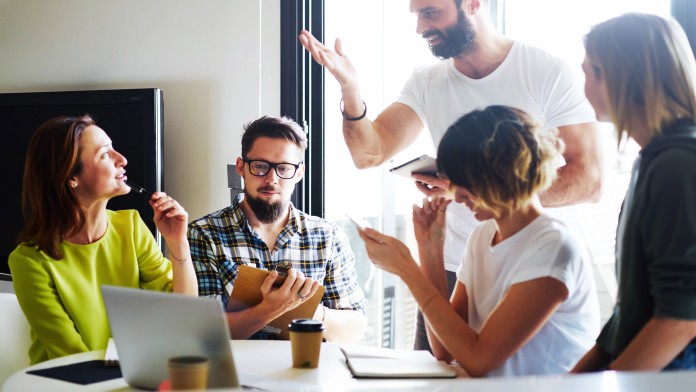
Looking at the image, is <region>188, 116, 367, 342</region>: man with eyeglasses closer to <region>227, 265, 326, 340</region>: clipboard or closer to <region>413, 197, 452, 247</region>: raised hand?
<region>227, 265, 326, 340</region>: clipboard

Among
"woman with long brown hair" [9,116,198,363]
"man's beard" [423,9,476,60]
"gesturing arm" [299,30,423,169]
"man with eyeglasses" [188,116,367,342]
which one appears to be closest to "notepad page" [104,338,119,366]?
"woman with long brown hair" [9,116,198,363]

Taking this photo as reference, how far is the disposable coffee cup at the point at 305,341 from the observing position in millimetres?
635

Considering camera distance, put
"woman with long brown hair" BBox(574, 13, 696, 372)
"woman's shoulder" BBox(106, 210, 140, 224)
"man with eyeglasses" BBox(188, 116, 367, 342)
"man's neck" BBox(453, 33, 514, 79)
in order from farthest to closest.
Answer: "woman's shoulder" BBox(106, 210, 140, 224) → "man with eyeglasses" BBox(188, 116, 367, 342) → "man's neck" BBox(453, 33, 514, 79) → "woman with long brown hair" BBox(574, 13, 696, 372)

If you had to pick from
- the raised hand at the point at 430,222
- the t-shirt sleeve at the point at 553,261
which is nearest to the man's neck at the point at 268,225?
the raised hand at the point at 430,222

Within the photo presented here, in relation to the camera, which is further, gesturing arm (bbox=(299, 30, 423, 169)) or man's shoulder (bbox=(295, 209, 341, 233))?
man's shoulder (bbox=(295, 209, 341, 233))

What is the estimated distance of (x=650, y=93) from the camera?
36 centimetres

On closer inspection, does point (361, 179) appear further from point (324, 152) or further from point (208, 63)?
point (208, 63)

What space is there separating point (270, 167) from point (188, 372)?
0.34 m

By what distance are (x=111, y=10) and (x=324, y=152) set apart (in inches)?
10.0

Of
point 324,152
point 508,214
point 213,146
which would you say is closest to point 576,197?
point 508,214

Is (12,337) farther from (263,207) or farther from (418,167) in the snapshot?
(418,167)

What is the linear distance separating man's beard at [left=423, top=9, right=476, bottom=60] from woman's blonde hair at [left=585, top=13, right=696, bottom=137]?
0.28ft

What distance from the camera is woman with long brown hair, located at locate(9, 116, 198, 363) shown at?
606 millimetres

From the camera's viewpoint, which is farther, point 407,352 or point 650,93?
point 407,352
